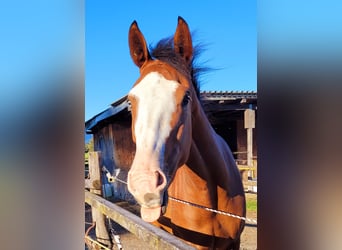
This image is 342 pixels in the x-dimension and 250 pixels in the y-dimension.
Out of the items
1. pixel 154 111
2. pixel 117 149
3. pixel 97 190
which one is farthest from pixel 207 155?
pixel 97 190

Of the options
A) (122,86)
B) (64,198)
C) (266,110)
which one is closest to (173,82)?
(122,86)

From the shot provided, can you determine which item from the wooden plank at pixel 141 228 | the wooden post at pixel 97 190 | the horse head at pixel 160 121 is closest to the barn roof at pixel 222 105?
the horse head at pixel 160 121

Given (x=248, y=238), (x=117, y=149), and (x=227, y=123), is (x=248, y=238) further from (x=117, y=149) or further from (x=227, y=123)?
(x=117, y=149)

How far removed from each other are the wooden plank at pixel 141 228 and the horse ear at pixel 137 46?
52 centimetres

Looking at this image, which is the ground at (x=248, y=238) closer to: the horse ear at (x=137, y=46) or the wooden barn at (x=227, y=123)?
the wooden barn at (x=227, y=123)

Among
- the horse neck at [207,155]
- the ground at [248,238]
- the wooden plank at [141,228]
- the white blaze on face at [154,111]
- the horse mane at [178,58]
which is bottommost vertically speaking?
the ground at [248,238]

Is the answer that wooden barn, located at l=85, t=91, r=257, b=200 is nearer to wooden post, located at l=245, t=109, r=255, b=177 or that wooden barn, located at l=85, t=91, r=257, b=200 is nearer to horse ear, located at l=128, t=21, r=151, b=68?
wooden post, located at l=245, t=109, r=255, b=177

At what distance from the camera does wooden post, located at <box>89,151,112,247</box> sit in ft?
3.67

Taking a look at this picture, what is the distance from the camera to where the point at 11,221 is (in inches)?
39.9

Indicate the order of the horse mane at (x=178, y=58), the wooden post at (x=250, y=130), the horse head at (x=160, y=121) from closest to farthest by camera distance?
the horse head at (x=160, y=121)
the horse mane at (x=178, y=58)
the wooden post at (x=250, y=130)

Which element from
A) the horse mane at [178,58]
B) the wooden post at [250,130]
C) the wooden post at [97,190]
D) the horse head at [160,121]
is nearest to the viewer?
the horse head at [160,121]

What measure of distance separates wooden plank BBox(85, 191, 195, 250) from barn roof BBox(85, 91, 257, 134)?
0.36 m

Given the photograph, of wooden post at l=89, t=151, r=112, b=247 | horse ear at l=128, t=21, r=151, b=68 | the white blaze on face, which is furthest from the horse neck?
wooden post at l=89, t=151, r=112, b=247

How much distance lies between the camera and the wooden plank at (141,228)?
77cm
